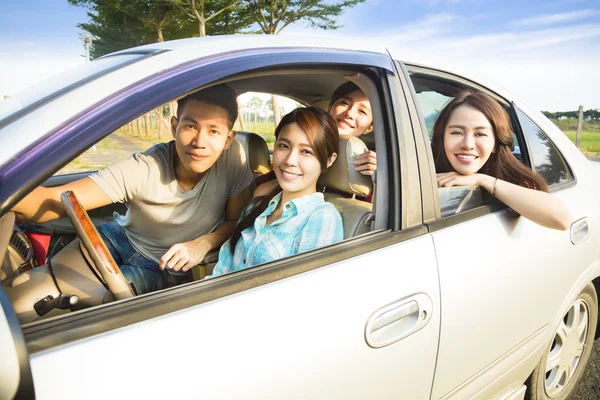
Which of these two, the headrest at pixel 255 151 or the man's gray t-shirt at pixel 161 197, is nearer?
the man's gray t-shirt at pixel 161 197

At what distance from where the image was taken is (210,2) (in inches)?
713

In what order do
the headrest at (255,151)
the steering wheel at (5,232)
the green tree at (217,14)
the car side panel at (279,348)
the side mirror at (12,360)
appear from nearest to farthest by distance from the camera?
1. the side mirror at (12,360)
2. the car side panel at (279,348)
3. the steering wheel at (5,232)
4. the headrest at (255,151)
5. the green tree at (217,14)

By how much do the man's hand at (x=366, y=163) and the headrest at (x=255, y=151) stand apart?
78cm

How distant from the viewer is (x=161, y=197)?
1874 millimetres

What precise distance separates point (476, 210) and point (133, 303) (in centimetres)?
125

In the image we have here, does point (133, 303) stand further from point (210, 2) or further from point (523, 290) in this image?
point (210, 2)

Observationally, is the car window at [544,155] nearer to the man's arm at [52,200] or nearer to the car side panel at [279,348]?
the car side panel at [279,348]

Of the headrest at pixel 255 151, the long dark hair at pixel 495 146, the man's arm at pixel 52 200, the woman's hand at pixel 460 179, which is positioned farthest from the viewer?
the headrest at pixel 255 151

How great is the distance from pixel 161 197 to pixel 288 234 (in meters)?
0.64

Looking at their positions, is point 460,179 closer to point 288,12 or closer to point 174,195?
point 174,195

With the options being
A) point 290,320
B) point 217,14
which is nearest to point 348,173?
point 290,320

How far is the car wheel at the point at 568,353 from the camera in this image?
204 cm

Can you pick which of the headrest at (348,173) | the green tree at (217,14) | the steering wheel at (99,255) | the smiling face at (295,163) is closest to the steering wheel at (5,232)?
the steering wheel at (99,255)

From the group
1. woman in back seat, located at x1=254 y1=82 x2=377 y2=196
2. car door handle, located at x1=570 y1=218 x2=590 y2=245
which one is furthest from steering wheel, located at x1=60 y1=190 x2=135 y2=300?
car door handle, located at x1=570 y1=218 x2=590 y2=245
